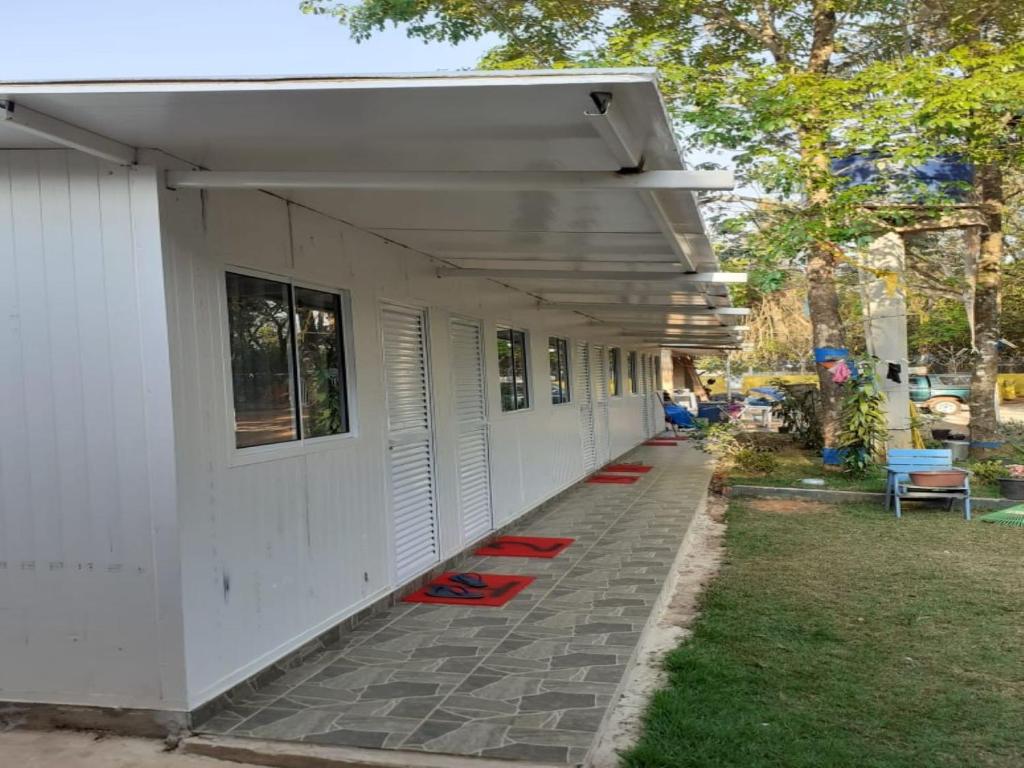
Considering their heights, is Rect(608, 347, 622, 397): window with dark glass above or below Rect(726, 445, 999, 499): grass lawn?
above

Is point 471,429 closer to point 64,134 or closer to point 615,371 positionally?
point 64,134

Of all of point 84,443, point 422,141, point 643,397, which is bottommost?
point 643,397

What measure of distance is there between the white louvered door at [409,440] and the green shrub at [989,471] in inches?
315

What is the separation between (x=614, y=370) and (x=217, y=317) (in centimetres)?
1351

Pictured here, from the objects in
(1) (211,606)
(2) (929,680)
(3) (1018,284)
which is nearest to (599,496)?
(2) (929,680)

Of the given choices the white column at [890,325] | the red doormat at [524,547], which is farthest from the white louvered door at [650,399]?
the red doormat at [524,547]

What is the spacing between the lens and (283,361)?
180 inches

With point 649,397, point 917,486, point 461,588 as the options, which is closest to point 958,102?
point 917,486

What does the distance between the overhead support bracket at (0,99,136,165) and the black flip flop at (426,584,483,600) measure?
3695 mm

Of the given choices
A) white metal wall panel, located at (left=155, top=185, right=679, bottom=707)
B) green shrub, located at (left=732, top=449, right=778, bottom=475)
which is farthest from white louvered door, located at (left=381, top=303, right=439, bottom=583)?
green shrub, located at (left=732, top=449, right=778, bottom=475)

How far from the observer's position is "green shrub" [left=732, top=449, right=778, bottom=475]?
41.4 ft

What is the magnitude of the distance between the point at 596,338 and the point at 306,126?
38.3 ft

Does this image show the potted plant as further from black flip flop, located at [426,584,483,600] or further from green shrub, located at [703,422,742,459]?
black flip flop, located at [426,584,483,600]

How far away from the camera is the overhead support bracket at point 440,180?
3.47 meters
